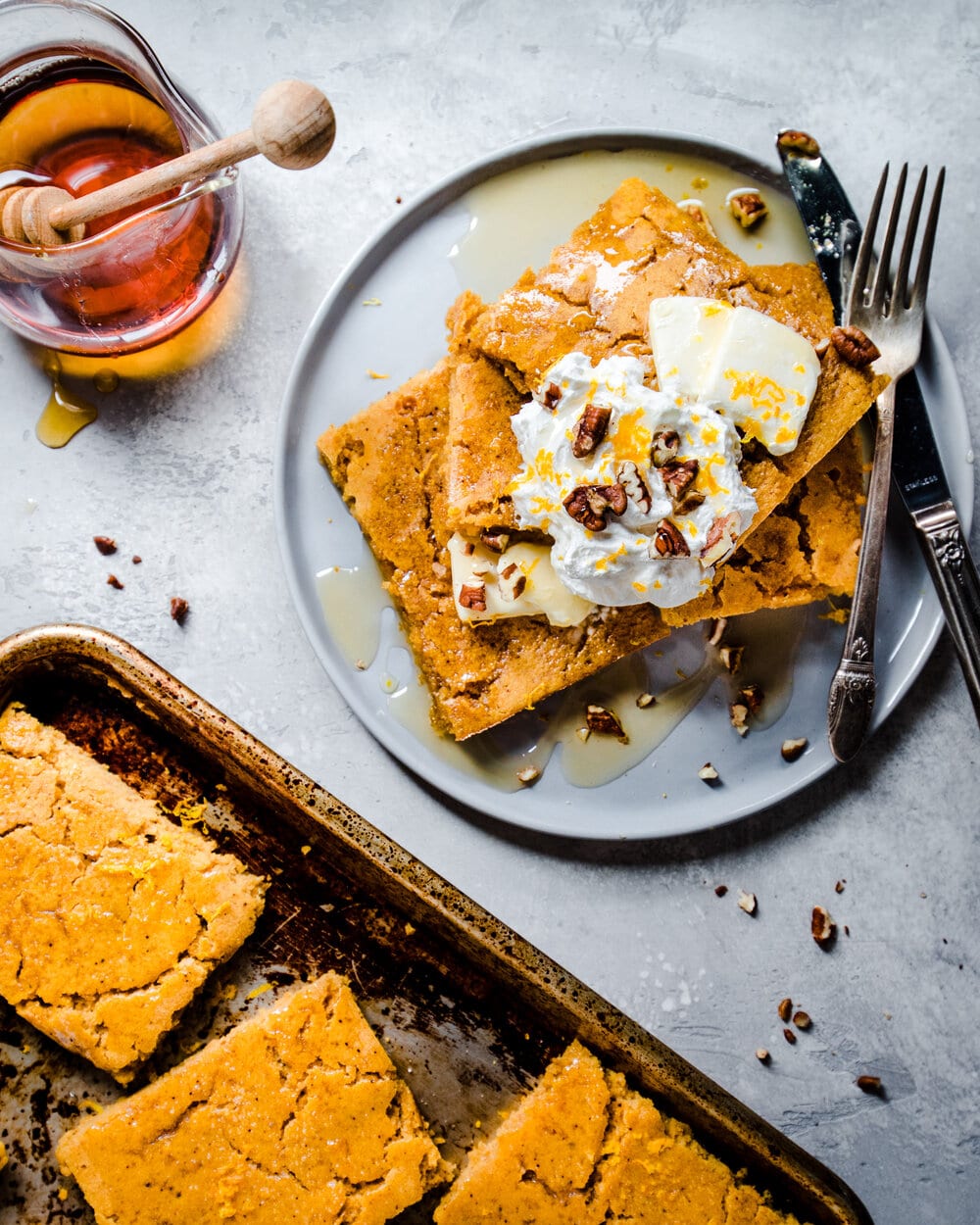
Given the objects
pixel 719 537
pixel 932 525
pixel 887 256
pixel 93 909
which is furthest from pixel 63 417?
pixel 932 525

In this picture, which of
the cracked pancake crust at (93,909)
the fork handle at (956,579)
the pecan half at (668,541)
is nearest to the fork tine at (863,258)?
the fork handle at (956,579)

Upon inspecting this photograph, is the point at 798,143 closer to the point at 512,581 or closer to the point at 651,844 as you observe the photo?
the point at 512,581

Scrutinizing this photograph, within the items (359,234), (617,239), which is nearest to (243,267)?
(359,234)

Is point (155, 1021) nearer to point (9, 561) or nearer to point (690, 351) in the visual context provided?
point (9, 561)

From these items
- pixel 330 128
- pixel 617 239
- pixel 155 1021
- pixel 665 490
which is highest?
pixel 330 128

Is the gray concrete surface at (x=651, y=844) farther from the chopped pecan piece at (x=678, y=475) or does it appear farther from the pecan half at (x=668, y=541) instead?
the chopped pecan piece at (x=678, y=475)

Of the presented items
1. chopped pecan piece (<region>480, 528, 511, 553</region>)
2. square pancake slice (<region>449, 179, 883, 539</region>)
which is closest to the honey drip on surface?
square pancake slice (<region>449, 179, 883, 539</region>)

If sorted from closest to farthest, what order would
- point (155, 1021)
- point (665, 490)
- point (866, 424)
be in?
point (665, 490) < point (155, 1021) < point (866, 424)
